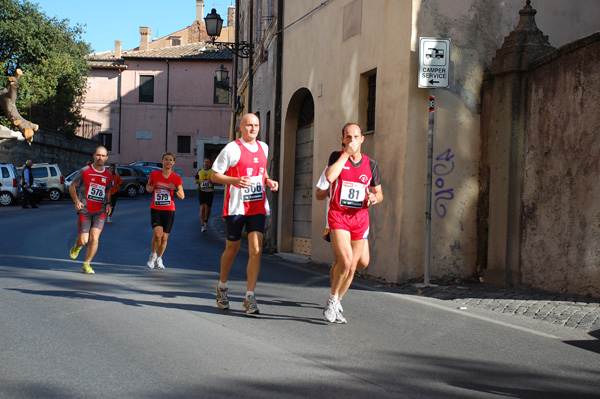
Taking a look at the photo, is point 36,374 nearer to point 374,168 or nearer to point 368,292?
point 374,168

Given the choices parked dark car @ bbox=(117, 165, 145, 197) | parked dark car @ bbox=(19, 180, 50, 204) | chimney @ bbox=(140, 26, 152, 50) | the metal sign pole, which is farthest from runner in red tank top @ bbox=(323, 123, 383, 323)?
chimney @ bbox=(140, 26, 152, 50)

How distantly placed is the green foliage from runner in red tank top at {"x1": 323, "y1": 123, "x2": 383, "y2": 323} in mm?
35428

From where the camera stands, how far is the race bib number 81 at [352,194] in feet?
23.6

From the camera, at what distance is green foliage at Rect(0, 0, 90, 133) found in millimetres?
40750

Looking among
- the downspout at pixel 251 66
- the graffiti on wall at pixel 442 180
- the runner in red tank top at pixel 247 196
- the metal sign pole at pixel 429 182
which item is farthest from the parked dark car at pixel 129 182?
the runner in red tank top at pixel 247 196

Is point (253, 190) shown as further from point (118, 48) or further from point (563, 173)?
point (118, 48)

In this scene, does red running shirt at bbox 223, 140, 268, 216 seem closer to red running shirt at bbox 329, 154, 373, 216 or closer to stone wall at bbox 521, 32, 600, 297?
red running shirt at bbox 329, 154, 373, 216

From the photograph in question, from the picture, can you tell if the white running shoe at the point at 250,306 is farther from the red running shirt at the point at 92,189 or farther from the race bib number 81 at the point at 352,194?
the red running shirt at the point at 92,189

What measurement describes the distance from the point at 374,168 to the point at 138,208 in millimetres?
23140

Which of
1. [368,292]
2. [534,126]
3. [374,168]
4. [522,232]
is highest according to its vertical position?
[534,126]

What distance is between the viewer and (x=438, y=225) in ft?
35.3

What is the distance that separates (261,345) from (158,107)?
50020 millimetres

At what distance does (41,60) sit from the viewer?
139ft

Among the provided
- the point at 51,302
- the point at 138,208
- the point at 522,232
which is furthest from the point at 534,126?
the point at 138,208
